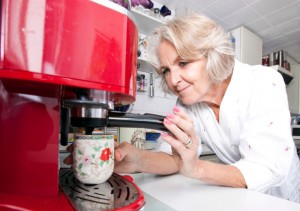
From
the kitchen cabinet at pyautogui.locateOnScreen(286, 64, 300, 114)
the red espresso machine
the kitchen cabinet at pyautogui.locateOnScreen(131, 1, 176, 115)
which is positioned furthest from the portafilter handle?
the kitchen cabinet at pyautogui.locateOnScreen(286, 64, 300, 114)

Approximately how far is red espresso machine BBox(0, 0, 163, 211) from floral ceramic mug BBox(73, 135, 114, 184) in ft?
0.11

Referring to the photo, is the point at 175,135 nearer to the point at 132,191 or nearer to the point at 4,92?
the point at 132,191

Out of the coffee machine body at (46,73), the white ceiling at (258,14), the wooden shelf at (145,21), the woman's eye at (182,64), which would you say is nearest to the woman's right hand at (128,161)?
the coffee machine body at (46,73)

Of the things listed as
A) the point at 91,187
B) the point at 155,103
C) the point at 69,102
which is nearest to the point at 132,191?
the point at 91,187

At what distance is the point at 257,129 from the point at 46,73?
0.60 meters

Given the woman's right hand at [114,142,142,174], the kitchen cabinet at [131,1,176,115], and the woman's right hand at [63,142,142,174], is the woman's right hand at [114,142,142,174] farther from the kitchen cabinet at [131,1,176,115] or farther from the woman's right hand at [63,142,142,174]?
the kitchen cabinet at [131,1,176,115]

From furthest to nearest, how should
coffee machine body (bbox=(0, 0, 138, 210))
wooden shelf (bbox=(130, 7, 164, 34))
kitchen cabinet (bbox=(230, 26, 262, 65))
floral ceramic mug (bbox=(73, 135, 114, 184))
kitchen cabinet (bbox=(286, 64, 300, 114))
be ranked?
kitchen cabinet (bbox=(286, 64, 300, 114)) → kitchen cabinet (bbox=(230, 26, 262, 65)) → wooden shelf (bbox=(130, 7, 164, 34)) → floral ceramic mug (bbox=(73, 135, 114, 184)) → coffee machine body (bbox=(0, 0, 138, 210))

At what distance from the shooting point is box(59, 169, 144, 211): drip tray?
1.06 ft

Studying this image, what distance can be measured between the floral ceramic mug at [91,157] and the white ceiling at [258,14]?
66.0 inches

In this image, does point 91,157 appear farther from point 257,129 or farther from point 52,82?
point 257,129

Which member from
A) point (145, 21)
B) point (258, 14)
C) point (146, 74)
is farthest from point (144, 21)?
point (258, 14)

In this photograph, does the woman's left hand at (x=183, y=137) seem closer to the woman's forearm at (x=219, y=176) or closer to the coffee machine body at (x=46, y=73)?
the woman's forearm at (x=219, y=176)

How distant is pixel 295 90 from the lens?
11.5 ft

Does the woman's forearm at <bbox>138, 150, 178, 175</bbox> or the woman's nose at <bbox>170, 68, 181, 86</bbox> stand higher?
the woman's nose at <bbox>170, 68, 181, 86</bbox>
